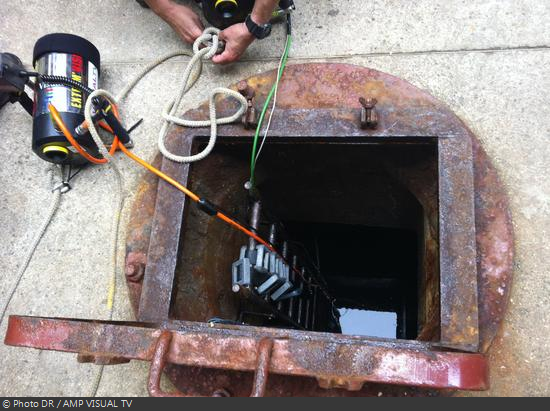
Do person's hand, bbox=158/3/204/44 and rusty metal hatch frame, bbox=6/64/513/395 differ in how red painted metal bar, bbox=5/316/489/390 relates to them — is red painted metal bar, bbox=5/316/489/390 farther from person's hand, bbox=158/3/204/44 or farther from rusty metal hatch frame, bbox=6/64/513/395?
person's hand, bbox=158/3/204/44

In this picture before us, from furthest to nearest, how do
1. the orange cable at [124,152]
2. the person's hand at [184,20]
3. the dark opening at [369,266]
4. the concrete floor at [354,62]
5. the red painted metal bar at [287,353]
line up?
the dark opening at [369,266], the person's hand at [184,20], the orange cable at [124,152], the concrete floor at [354,62], the red painted metal bar at [287,353]

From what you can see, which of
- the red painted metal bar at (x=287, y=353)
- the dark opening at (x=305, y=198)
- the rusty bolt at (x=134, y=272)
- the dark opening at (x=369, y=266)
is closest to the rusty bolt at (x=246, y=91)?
the dark opening at (x=305, y=198)

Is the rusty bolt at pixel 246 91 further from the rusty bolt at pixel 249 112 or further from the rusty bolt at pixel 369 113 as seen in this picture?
the rusty bolt at pixel 369 113

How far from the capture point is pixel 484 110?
1563 mm

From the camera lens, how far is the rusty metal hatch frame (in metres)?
1.03

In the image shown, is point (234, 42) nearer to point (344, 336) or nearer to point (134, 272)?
point (134, 272)

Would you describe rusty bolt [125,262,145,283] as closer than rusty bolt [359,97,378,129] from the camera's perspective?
No

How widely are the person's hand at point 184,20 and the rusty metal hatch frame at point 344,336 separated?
0.28 metres

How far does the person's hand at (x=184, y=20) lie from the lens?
1.74 metres

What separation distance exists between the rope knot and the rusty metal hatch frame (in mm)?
166

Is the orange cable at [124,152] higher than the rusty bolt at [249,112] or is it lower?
lower

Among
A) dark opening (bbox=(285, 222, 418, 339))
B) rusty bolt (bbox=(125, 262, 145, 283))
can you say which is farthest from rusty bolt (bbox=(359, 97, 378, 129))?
dark opening (bbox=(285, 222, 418, 339))

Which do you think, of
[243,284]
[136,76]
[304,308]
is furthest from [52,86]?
[304,308]

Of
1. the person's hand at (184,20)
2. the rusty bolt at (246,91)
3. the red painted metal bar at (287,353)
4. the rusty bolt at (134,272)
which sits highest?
the person's hand at (184,20)
